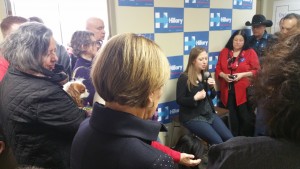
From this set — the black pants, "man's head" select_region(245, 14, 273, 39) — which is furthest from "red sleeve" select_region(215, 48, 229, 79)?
"man's head" select_region(245, 14, 273, 39)

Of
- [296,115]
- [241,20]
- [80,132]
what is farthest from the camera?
[241,20]

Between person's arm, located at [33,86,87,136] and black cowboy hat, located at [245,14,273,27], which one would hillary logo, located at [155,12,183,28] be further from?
person's arm, located at [33,86,87,136]

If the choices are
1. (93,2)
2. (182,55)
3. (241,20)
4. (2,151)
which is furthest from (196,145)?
(241,20)

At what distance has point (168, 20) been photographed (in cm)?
264

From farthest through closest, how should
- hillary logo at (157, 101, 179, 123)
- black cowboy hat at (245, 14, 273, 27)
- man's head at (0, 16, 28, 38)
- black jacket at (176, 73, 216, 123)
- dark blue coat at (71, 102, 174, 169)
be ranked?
black cowboy hat at (245, 14, 273, 27) < hillary logo at (157, 101, 179, 123) < black jacket at (176, 73, 216, 123) < man's head at (0, 16, 28, 38) < dark blue coat at (71, 102, 174, 169)

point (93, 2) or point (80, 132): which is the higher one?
point (93, 2)

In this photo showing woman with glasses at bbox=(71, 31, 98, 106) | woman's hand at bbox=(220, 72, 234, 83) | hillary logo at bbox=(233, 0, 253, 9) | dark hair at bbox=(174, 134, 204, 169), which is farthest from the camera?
hillary logo at bbox=(233, 0, 253, 9)

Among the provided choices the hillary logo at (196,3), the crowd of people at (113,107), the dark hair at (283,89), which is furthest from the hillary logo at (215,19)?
the dark hair at (283,89)

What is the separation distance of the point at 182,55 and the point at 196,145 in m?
1.08

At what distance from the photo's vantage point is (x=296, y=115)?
0.54 metres

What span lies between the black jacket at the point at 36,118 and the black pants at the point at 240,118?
240 cm

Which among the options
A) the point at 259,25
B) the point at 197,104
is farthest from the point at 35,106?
the point at 259,25

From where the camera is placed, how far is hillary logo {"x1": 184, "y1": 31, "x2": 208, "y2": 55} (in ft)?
9.40

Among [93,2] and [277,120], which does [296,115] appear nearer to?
[277,120]
